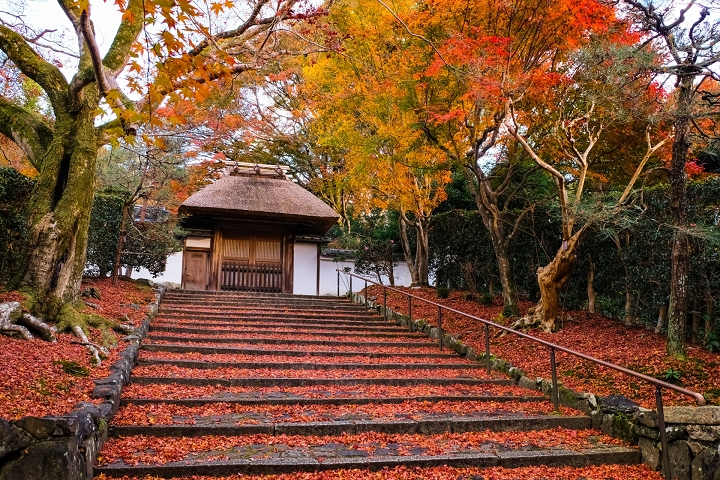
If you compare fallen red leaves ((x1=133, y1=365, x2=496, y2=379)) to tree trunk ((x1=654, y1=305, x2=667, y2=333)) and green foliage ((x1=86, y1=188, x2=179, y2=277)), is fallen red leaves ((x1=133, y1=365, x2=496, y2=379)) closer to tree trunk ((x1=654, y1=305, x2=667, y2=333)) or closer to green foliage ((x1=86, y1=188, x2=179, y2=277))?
tree trunk ((x1=654, y1=305, x2=667, y2=333))

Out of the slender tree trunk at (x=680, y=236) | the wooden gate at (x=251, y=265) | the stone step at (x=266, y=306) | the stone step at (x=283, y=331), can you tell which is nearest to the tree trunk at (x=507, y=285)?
the stone step at (x=283, y=331)

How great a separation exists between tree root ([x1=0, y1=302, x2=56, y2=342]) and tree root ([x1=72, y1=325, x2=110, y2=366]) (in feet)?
1.06

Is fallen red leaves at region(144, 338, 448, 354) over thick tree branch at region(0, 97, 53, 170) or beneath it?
beneath

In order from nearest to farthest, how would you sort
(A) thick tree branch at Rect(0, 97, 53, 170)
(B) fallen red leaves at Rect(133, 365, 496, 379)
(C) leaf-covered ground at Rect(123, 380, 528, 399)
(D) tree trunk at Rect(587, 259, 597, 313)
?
(C) leaf-covered ground at Rect(123, 380, 528, 399) < (B) fallen red leaves at Rect(133, 365, 496, 379) < (A) thick tree branch at Rect(0, 97, 53, 170) < (D) tree trunk at Rect(587, 259, 597, 313)

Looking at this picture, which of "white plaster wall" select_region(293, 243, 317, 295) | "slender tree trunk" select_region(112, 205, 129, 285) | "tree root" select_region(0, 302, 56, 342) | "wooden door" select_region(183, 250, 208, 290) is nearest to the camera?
"tree root" select_region(0, 302, 56, 342)

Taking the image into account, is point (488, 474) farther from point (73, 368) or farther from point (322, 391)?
point (73, 368)

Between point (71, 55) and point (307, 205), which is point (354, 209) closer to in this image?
point (307, 205)

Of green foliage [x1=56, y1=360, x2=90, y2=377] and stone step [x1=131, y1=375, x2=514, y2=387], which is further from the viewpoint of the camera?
stone step [x1=131, y1=375, x2=514, y2=387]

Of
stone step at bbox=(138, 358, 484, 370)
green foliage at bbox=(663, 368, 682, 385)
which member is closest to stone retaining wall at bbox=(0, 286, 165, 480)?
stone step at bbox=(138, 358, 484, 370)

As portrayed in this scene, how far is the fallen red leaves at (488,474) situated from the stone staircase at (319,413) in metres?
0.07

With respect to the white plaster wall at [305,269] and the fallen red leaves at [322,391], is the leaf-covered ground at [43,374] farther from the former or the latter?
the white plaster wall at [305,269]

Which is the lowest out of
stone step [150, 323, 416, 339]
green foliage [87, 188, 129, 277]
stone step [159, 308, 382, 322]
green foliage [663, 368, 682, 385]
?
green foliage [663, 368, 682, 385]

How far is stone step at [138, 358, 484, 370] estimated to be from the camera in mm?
6707

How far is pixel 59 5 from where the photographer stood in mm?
6285
